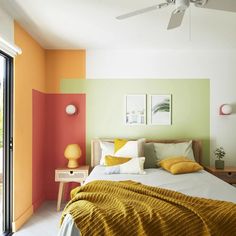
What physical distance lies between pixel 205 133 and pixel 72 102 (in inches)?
85.2

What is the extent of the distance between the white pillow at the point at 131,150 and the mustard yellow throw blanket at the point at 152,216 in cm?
147

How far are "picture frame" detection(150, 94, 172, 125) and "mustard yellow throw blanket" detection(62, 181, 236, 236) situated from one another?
214 centimetres

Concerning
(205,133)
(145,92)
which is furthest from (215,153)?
(145,92)

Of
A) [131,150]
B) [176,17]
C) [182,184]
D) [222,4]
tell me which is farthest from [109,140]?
[222,4]

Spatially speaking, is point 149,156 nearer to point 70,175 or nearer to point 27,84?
point 70,175

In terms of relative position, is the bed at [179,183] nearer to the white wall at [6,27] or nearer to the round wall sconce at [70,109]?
the round wall sconce at [70,109]

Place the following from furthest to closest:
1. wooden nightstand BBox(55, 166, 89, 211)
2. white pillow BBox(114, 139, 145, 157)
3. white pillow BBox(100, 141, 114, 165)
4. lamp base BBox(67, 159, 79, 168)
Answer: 1. lamp base BBox(67, 159, 79, 168)
2. wooden nightstand BBox(55, 166, 89, 211)
3. white pillow BBox(100, 141, 114, 165)
4. white pillow BBox(114, 139, 145, 157)

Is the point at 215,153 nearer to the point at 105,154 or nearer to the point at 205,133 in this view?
the point at 205,133

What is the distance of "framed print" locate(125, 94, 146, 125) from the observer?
12.4ft

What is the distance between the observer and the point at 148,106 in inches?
149

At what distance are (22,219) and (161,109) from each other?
248 centimetres

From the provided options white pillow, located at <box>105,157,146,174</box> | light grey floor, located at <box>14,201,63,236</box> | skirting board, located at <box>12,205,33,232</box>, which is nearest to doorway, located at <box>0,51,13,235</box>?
skirting board, located at <box>12,205,33,232</box>

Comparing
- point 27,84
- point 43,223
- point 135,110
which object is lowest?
point 43,223

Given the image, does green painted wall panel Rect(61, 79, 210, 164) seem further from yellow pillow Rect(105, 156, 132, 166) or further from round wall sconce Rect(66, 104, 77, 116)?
yellow pillow Rect(105, 156, 132, 166)
